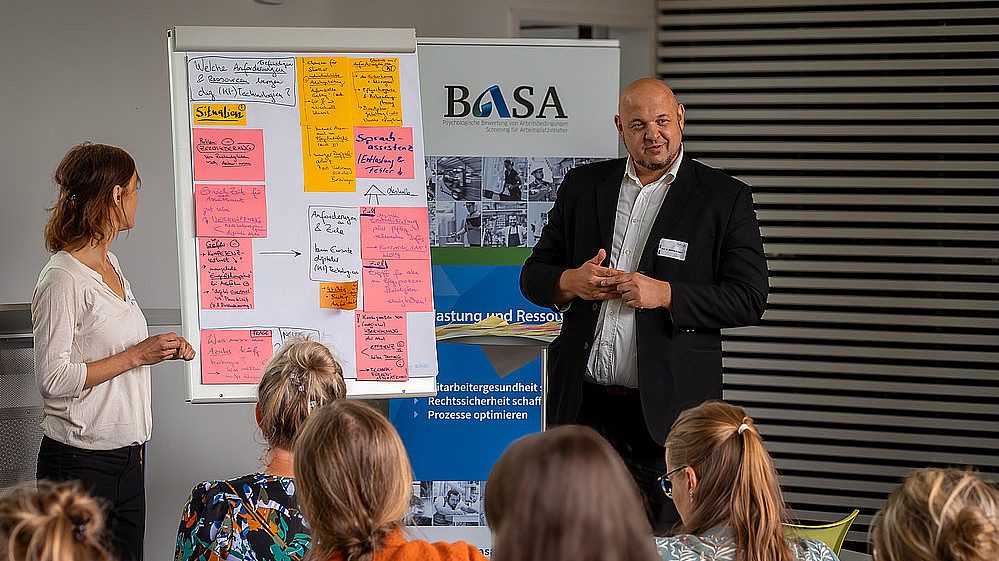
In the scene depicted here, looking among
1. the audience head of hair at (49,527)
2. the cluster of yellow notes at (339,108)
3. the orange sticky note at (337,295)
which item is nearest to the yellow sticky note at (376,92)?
the cluster of yellow notes at (339,108)

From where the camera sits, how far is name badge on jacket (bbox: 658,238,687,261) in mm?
2715

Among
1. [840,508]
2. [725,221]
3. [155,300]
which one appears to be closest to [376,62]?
[725,221]

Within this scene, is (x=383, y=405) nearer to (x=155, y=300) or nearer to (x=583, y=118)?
(x=155, y=300)

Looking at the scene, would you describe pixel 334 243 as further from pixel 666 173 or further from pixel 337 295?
pixel 666 173

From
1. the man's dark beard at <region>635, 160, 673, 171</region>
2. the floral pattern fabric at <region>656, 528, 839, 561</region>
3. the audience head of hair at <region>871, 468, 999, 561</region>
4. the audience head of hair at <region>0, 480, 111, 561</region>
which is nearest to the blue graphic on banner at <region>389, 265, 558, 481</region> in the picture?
the man's dark beard at <region>635, 160, 673, 171</region>

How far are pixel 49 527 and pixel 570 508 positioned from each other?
2.07 feet

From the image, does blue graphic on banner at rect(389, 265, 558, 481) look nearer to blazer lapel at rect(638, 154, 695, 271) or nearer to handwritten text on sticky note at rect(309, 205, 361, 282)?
handwritten text on sticky note at rect(309, 205, 361, 282)

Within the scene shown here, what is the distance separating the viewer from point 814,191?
4.92 metres

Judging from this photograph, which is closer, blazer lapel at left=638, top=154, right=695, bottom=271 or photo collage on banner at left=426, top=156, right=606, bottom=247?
blazer lapel at left=638, top=154, right=695, bottom=271

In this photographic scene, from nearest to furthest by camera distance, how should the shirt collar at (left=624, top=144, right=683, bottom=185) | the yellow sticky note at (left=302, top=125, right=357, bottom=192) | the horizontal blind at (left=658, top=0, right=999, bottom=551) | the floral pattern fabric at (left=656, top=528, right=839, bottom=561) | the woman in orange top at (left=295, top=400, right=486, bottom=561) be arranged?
the woman in orange top at (left=295, top=400, right=486, bottom=561)
the floral pattern fabric at (left=656, top=528, right=839, bottom=561)
the shirt collar at (left=624, top=144, right=683, bottom=185)
the yellow sticky note at (left=302, top=125, right=357, bottom=192)
the horizontal blind at (left=658, top=0, right=999, bottom=551)

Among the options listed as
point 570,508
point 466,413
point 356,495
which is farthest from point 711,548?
point 466,413

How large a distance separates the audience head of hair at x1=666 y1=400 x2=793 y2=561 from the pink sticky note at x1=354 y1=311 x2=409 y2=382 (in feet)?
4.72

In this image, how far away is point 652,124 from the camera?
276cm

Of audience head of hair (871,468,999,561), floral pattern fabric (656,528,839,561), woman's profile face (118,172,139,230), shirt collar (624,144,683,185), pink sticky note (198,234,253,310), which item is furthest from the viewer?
pink sticky note (198,234,253,310)
